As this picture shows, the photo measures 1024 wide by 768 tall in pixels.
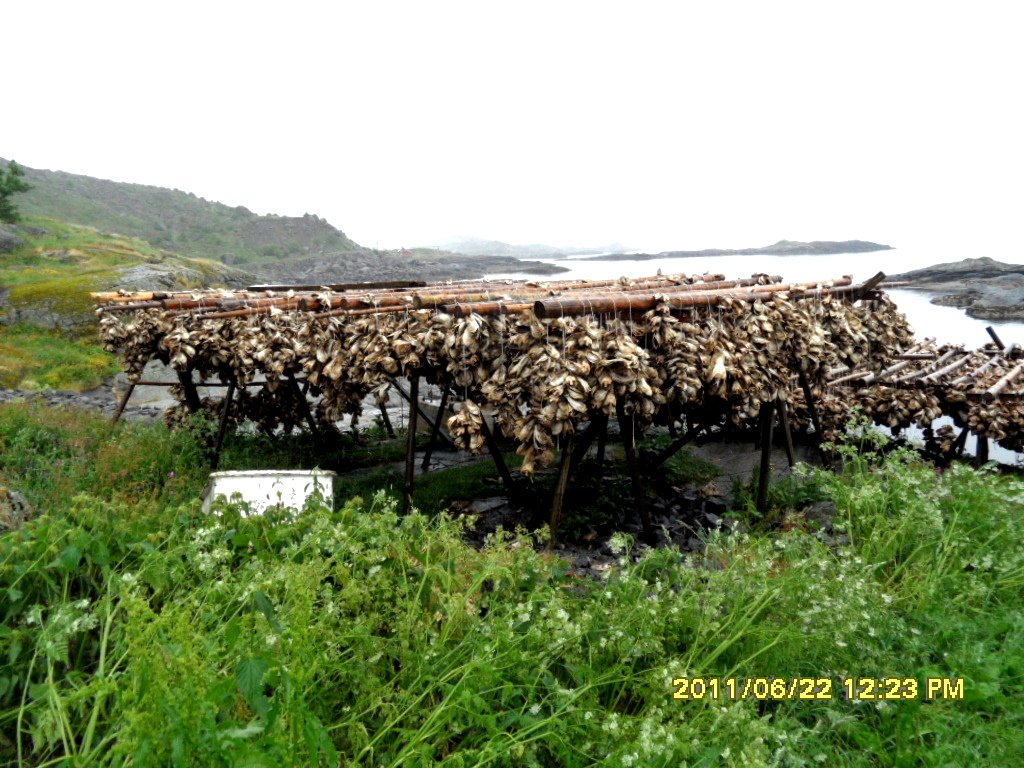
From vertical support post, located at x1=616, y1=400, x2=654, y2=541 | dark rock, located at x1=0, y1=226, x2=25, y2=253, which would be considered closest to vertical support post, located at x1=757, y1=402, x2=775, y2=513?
vertical support post, located at x1=616, y1=400, x2=654, y2=541

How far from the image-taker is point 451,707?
2.79m

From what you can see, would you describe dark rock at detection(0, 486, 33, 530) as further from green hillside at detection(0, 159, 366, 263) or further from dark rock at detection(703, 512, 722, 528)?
green hillside at detection(0, 159, 366, 263)

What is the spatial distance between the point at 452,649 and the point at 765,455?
16.3ft

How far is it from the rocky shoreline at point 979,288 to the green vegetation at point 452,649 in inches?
563

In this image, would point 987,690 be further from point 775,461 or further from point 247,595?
point 775,461

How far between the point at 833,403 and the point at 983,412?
180 cm

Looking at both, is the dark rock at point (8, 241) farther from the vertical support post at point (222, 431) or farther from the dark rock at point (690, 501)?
the dark rock at point (690, 501)

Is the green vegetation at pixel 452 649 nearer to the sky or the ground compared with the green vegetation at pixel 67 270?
nearer to the ground

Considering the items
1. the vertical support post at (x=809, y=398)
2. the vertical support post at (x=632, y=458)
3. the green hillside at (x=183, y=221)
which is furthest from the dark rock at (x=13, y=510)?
the green hillside at (x=183, y=221)

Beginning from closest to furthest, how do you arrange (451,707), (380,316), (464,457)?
(451,707) < (380,316) < (464,457)

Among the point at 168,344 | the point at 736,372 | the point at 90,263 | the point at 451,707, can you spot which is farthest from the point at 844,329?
the point at 90,263

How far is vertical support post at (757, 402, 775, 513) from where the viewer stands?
7203 mm
